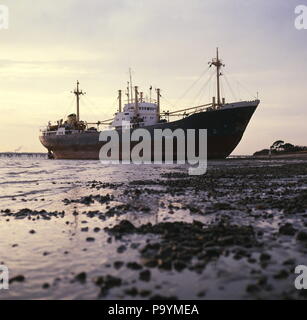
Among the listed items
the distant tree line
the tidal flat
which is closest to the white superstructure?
the distant tree line

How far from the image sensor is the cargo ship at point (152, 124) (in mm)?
48750

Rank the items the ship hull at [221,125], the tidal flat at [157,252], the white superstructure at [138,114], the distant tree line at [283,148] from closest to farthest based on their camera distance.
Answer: the tidal flat at [157,252] < the ship hull at [221,125] < the white superstructure at [138,114] < the distant tree line at [283,148]

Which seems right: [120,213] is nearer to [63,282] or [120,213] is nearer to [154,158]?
[63,282]

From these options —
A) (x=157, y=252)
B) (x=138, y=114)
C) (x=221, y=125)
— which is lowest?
(x=157, y=252)

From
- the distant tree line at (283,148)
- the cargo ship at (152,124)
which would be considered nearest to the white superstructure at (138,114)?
the cargo ship at (152,124)

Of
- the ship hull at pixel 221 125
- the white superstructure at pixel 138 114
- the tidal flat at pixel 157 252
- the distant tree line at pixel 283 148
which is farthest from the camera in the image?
the distant tree line at pixel 283 148

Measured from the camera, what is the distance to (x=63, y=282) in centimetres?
535

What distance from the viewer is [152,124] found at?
59969mm

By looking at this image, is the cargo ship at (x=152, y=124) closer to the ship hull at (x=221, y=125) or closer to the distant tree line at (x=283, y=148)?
the ship hull at (x=221, y=125)

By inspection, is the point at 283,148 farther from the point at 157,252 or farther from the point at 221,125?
the point at 157,252

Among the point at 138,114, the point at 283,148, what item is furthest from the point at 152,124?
the point at 283,148

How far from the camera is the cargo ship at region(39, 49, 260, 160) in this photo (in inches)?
1919

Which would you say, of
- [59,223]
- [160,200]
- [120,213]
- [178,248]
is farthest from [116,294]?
[160,200]

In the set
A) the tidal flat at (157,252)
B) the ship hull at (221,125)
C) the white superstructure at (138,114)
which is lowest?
the tidal flat at (157,252)
